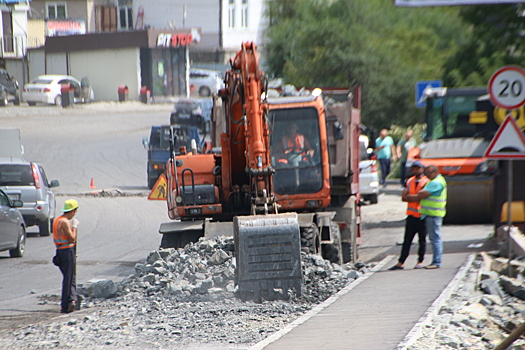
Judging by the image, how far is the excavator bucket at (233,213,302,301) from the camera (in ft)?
35.0

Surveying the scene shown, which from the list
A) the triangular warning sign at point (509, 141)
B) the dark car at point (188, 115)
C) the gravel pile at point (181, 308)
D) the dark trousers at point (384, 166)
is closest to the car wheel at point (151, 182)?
the dark trousers at point (384, 166)

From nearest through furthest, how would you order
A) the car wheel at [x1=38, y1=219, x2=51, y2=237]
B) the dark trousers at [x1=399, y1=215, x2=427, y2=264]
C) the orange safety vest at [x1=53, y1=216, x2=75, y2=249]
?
the orange safety vest at [x1=53, y1=216, x2=75, y2=249] < the dark trousers at [x1=399, y1=215, x2=427, y2=264] < the car wheel at [x1=38, y1=219, x2=51, y2=237]

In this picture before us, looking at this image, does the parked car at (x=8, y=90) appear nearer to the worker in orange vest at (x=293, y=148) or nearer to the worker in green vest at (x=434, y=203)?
the worker in orange vest at (x=293, y=148)

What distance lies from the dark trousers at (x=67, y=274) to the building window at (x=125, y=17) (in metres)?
49.2

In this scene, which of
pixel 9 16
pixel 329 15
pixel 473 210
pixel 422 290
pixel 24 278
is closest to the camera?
pixel 422 290

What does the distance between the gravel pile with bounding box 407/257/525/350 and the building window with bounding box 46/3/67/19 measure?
54189 millimetres

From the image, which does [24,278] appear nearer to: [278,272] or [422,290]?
[278,272]

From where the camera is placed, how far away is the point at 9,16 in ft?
176

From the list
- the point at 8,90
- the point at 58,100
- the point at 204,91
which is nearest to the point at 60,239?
the point at 8,90

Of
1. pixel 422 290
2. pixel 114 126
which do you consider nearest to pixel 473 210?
pixel 422 290

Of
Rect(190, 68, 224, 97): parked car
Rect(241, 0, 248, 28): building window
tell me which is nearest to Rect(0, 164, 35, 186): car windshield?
Rect(190, 68, 224, 97): parked car

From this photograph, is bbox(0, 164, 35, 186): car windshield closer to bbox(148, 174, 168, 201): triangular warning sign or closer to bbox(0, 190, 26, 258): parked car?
bbox(0, 190, 26, 258): parked car

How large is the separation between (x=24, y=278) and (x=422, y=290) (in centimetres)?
714

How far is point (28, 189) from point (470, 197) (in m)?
10.6
